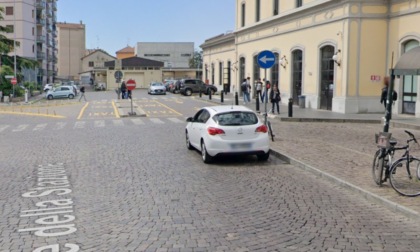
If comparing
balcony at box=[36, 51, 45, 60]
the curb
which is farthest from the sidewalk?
balcony at box=[36, 51, 45, 60]

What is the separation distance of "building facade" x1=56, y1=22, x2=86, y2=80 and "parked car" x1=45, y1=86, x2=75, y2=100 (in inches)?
3245

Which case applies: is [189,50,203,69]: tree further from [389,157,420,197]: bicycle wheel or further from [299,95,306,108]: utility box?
[389,157,420,197]: bicycle wheel

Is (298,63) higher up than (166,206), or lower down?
higher up

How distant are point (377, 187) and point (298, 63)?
82.1ft

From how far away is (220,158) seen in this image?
1290 centimetres

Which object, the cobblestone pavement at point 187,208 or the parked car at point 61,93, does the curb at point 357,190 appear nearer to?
the cobblestone pavement at point 187,208

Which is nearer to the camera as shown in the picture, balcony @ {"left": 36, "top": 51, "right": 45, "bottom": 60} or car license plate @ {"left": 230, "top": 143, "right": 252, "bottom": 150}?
car license plate @ {"left": 230, "top": 143, "right": 252, "bottom": 150}

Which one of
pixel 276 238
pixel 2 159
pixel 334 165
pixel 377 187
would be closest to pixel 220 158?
pixel 334 165

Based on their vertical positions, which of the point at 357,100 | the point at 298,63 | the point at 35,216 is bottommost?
the point at 35,216

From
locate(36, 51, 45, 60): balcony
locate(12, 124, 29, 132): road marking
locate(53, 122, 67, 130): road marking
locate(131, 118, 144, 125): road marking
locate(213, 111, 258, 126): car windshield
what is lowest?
locate(12, 124, 29, 132): road marking

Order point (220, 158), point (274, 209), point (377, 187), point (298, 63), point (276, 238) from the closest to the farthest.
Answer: point (276, 238), point (274, 209), point (377, 187), point (220, 158), point (298, 63)

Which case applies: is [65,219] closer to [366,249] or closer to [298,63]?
[366,249]

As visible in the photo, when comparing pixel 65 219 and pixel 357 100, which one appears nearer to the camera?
pixel 65 219

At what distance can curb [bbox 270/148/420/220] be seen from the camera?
7273mm
